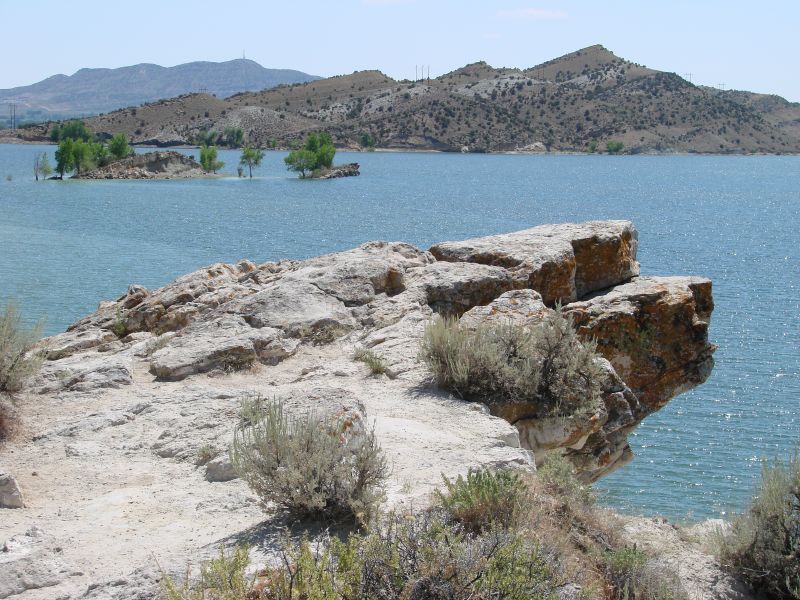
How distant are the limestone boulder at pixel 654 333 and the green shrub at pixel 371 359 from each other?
2.99m

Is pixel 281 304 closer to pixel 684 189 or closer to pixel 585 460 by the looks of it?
pixel 585 460

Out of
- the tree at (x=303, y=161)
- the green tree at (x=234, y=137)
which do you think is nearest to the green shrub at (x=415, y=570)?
the tree at (x=303, y=161)

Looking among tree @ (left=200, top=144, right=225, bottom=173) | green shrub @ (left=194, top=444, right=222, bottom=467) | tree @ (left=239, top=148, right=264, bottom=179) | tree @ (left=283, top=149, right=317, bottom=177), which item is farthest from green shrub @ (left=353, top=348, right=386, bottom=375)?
tree @ (left=200, top=144, right=225, bottom=173)

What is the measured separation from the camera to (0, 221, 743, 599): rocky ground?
5301 millimetres

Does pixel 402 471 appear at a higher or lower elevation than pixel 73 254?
higher

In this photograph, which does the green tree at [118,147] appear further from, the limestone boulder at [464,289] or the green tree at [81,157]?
the limestone boulder at [464,289]

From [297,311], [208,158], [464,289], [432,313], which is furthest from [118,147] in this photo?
[432,313]

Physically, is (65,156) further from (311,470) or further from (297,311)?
(311,470)

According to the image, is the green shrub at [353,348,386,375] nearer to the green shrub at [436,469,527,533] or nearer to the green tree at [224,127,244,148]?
the green shrub at [436,469,527,533]

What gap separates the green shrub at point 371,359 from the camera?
8633 millimetres

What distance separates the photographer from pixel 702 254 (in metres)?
34.8

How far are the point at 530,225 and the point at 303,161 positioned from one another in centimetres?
4353

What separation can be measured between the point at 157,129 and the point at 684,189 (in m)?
100.0

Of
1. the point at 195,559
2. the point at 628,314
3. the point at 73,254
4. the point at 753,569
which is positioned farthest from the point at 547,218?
the point at 195,559
